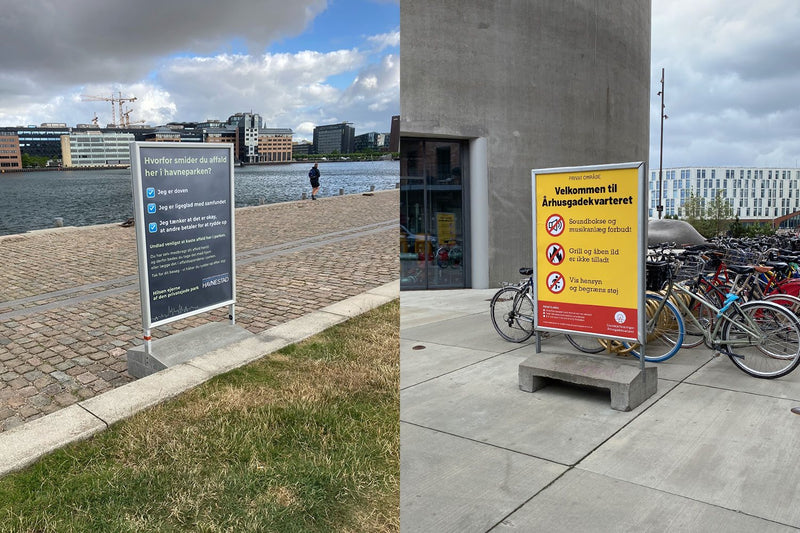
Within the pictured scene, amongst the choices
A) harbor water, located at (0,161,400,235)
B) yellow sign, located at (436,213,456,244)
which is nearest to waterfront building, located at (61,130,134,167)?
harbor water, located at (0,161,400,235)

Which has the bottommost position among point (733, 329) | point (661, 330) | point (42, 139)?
point (661, 330)

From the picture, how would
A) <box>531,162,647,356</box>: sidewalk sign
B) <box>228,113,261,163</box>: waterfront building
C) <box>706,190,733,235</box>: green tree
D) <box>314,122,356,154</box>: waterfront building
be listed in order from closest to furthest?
1. <box>314,122,356,154</box>: waterfront building
2. <box>531,162,647,356</box>: sidewalk sign
3. <box>228,113,261,163</box>: waterfront building
4. <box>706,190,733,235</box>: green tree

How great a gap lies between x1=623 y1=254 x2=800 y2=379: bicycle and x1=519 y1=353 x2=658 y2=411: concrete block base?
0.91m

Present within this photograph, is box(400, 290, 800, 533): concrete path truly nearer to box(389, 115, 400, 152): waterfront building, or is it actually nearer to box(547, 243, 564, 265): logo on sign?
box(547, 243, 564, 265): logo on sign

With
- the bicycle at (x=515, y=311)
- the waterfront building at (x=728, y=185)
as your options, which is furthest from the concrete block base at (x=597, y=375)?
the waterfront building at (x=728, y=185)

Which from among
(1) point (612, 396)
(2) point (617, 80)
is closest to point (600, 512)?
(1) point (612, 396)

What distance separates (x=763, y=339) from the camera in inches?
219

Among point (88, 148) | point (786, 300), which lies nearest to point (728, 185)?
point (88, 148)

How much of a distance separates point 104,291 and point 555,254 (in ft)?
19.4

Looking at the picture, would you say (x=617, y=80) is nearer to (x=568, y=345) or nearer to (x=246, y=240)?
(x=246, y=240)

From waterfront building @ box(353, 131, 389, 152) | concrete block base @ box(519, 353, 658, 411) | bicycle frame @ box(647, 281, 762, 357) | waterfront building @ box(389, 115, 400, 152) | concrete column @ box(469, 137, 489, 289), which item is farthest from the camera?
concrete column @ box(469, 137, 489, 289)

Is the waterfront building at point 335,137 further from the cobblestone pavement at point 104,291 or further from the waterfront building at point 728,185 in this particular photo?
the waterfront building at point 728,185

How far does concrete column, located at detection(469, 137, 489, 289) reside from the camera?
1257cm

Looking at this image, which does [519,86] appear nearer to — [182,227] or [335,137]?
[182,227]
